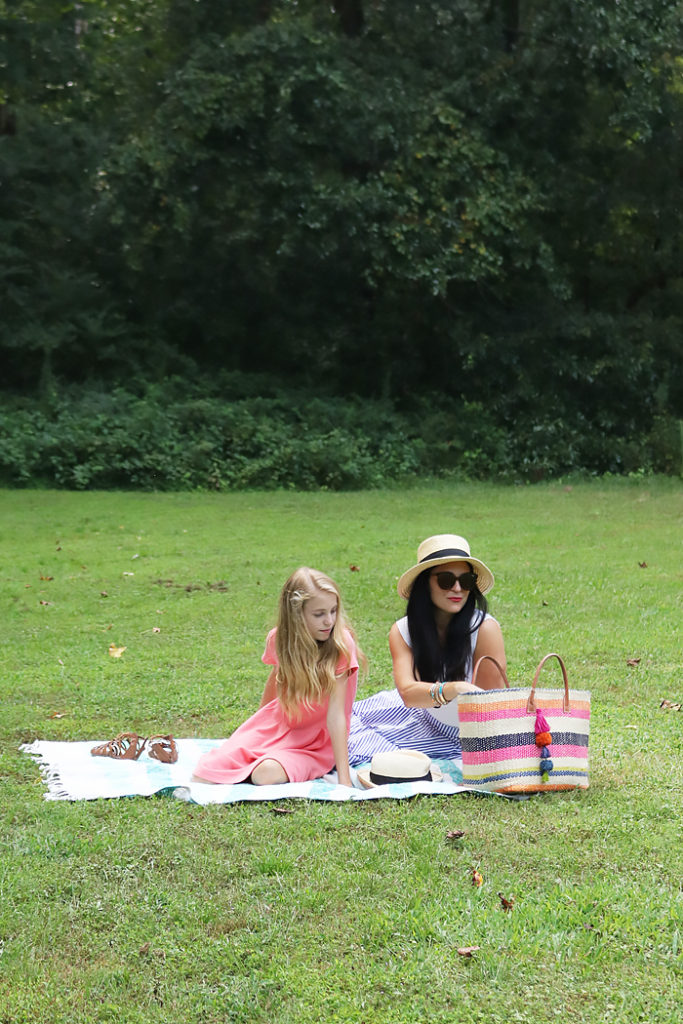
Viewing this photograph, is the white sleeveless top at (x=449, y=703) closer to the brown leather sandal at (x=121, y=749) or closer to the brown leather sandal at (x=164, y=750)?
the brown leather sandal at (x=164, y=750)

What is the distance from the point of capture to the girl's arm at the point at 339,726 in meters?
4.64

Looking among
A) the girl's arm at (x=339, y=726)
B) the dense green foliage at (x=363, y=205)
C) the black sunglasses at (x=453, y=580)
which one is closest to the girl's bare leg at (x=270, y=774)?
the girl's arm at (x=339, y=726)

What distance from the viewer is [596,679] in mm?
6484

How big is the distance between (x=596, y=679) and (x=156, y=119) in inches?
603

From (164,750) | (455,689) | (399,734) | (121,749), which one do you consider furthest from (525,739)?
(121,749)

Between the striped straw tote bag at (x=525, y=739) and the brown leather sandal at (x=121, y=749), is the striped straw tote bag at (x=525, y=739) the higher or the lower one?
the higher one

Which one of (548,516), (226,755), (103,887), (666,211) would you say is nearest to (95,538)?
(548,516)

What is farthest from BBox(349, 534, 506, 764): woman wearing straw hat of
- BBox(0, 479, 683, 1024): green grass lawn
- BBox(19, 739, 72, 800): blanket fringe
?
BBox(19, 739, 72, 800): blanket fringe

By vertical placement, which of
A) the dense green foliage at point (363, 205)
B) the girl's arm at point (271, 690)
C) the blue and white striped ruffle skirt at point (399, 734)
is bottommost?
the blue and white striped ruffle skirt at point (399, 734)

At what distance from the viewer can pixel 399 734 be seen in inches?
200

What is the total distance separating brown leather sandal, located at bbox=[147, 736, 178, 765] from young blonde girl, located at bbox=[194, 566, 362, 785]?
0.76 feet

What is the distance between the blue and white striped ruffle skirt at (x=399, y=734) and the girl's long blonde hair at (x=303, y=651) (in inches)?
19.1

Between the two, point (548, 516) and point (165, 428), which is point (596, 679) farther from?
point (165, 428)

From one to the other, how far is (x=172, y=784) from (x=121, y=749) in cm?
57
